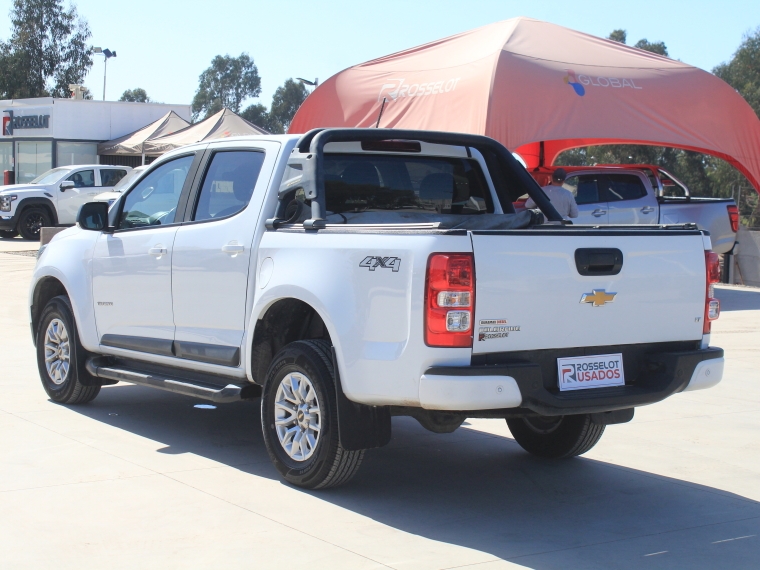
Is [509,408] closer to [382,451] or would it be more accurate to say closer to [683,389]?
[683,389]

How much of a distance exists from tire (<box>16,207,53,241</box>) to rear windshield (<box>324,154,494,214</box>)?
21565 millimetres

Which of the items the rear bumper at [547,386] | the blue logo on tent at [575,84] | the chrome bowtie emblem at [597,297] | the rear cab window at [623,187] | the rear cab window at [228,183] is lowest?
the rear bumper at [547,386]

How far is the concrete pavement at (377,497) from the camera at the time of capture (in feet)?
14.9

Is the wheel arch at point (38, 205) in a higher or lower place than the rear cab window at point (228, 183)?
lower

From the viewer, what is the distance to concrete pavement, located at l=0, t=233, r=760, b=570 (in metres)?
4.53

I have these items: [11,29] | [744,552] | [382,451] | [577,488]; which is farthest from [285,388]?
[11,29]

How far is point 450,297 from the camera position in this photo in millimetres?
4660

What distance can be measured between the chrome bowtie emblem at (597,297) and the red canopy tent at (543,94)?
39.7 feet

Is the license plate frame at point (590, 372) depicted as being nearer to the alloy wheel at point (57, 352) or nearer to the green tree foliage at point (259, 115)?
the alloy wheel at point (57, 352)

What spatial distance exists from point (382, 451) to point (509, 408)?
195 cm

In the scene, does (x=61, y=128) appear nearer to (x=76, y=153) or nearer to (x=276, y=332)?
(x=76, y=153)

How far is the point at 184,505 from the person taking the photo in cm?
517

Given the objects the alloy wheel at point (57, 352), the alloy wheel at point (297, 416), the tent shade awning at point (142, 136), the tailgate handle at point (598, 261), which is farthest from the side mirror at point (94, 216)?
the tent shade awning at point (142, 136)

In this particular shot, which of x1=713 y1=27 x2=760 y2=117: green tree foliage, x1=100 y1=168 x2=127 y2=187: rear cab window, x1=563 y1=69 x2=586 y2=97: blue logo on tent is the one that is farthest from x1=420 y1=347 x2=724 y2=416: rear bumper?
x1=713 y1=27 x2=760 y2=117: green tree foliage
